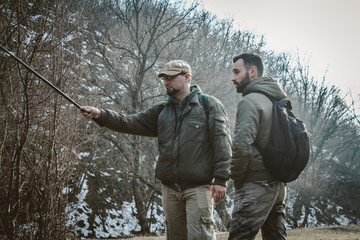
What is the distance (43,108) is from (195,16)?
35.3 feet

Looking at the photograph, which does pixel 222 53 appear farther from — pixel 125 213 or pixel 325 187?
pixel 325 187

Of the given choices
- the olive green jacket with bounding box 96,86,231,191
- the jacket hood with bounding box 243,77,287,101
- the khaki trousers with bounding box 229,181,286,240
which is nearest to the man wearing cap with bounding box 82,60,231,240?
the olive green jacket with bounding box 96,86,231,191

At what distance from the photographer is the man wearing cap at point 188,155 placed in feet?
9.86

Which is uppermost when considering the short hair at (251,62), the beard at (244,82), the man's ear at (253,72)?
the short hair at (251,62)

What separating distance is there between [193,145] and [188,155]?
0.11 m

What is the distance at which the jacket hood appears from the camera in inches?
120

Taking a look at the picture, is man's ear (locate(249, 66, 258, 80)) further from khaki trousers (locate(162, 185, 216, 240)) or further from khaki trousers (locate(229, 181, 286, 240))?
khaki trousers (locate(162, 185, 216, 240))

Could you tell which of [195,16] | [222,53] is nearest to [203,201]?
[195,16]

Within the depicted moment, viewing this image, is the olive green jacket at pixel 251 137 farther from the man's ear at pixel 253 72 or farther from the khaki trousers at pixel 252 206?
the man's ear at pixel 253 72

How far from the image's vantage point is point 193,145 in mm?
3107

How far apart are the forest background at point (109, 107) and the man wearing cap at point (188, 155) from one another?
2.48 m

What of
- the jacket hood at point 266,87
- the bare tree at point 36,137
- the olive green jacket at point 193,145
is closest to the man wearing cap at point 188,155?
the olive green jacket at point 193,145

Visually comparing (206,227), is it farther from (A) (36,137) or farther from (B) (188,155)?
(A) (36,137)

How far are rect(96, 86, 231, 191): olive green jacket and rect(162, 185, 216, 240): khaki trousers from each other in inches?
3.5
